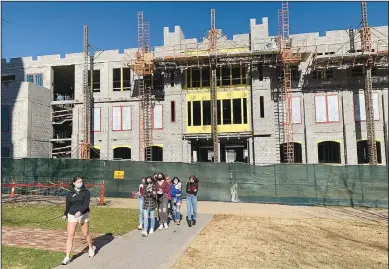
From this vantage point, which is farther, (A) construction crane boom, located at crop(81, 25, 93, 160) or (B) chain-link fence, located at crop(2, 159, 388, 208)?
(A) construction crane boom, located at crop(81, 25, 93, 160)

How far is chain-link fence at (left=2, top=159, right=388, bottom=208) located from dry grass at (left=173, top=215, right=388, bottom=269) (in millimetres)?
5081

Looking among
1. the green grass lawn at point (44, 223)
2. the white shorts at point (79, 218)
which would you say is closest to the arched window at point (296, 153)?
the green grass lawn at point (44, 223)

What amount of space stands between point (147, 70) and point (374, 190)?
21.3m

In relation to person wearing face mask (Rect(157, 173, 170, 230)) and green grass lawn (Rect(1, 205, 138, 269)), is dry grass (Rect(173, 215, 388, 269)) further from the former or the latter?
green grass lawn (Rect(1, 205, 138, 269))

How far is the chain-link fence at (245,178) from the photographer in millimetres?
18828

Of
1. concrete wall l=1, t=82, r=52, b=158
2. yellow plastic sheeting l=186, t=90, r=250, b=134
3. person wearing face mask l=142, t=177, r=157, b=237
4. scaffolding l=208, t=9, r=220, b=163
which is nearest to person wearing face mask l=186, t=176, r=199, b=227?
person wearing face mask l=142, t=177, r=157, b=237

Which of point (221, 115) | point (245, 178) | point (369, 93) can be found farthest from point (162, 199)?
point (369, 93)

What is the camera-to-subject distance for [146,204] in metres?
11.1

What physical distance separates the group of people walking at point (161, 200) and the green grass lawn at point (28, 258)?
10.6 feet

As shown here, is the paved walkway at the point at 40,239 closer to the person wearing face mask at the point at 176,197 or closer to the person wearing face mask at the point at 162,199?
the person wearing face mask at the point at 162,199

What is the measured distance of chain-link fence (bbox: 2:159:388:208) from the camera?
18828mm

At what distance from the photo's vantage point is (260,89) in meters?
30.3

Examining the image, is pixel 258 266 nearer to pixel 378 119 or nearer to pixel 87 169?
pixel 87 169

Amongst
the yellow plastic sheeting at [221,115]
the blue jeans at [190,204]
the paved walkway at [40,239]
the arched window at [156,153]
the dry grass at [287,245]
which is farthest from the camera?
the arched window at [156,153]
